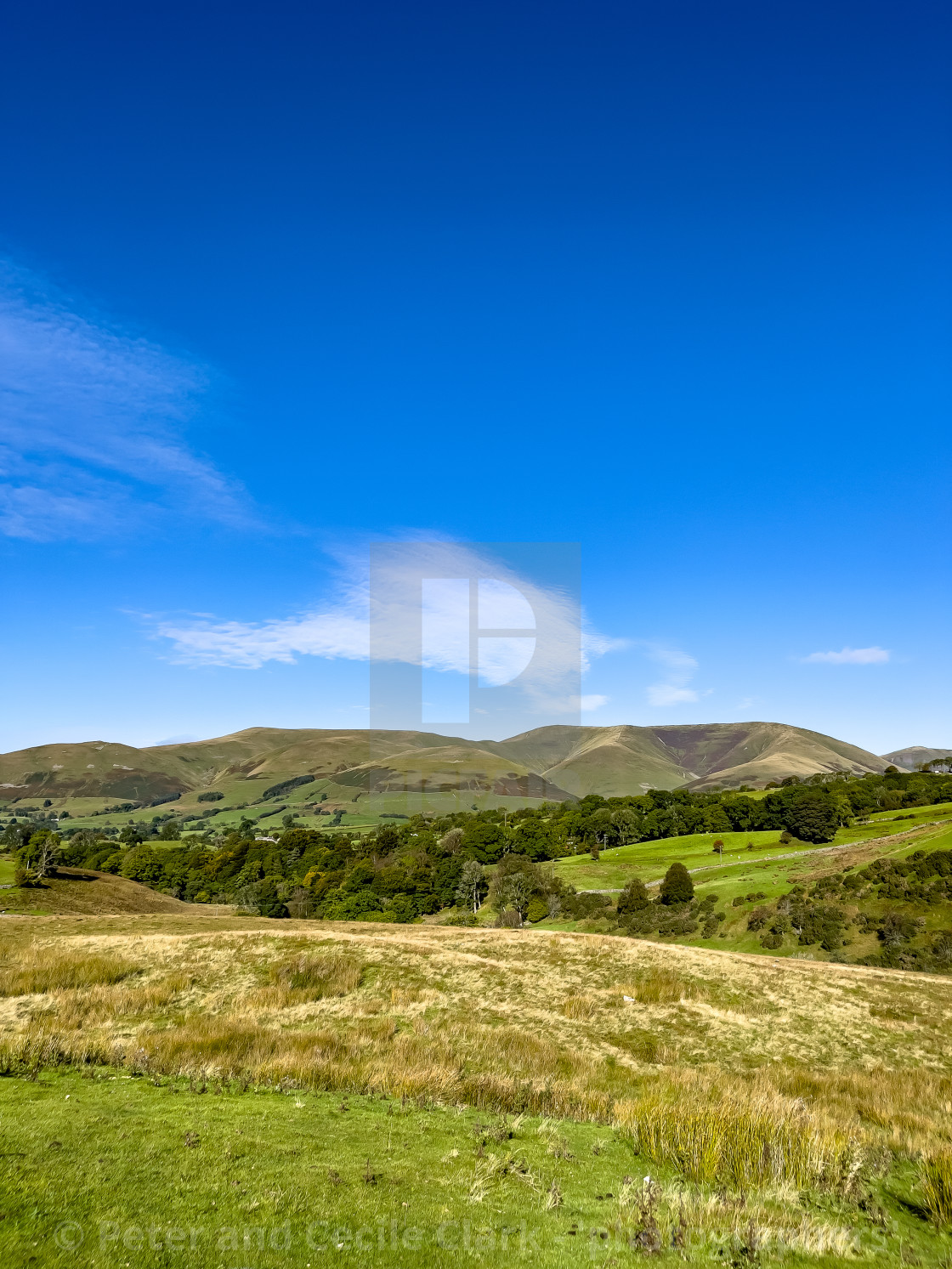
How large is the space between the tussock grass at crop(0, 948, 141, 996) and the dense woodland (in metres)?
59.9

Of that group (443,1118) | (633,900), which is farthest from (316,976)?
(633,900)

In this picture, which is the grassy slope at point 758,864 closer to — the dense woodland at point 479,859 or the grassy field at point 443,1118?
the dense woodland at point 479,859

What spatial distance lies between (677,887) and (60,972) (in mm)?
84619

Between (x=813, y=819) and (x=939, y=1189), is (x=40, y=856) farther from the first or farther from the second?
(x=813, y=819)

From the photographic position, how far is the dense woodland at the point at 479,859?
88.5 m

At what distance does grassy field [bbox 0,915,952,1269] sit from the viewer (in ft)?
21.8

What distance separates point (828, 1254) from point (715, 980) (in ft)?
70.4

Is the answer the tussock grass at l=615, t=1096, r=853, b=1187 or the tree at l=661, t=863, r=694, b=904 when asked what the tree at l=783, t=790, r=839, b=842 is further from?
the tussock grass at l=615, t=1096, r=853, b=1187

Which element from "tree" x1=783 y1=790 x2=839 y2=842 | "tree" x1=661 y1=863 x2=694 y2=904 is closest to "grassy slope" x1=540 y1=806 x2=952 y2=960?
"tree" x1=661 y1=863 x2=694 y2=904

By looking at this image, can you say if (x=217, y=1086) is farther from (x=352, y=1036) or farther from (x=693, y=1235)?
(x=693, y=1235)

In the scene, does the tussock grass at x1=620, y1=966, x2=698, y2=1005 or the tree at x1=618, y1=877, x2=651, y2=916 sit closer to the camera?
the tussock grass at x1=620, y1=966, x2=698, y2=1005

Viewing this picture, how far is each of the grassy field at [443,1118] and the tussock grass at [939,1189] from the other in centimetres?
6

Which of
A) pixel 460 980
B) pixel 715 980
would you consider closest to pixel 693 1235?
pixel 460 980

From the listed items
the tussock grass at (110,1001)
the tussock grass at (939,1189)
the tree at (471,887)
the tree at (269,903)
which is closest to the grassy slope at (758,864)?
the tree at (471,887)
